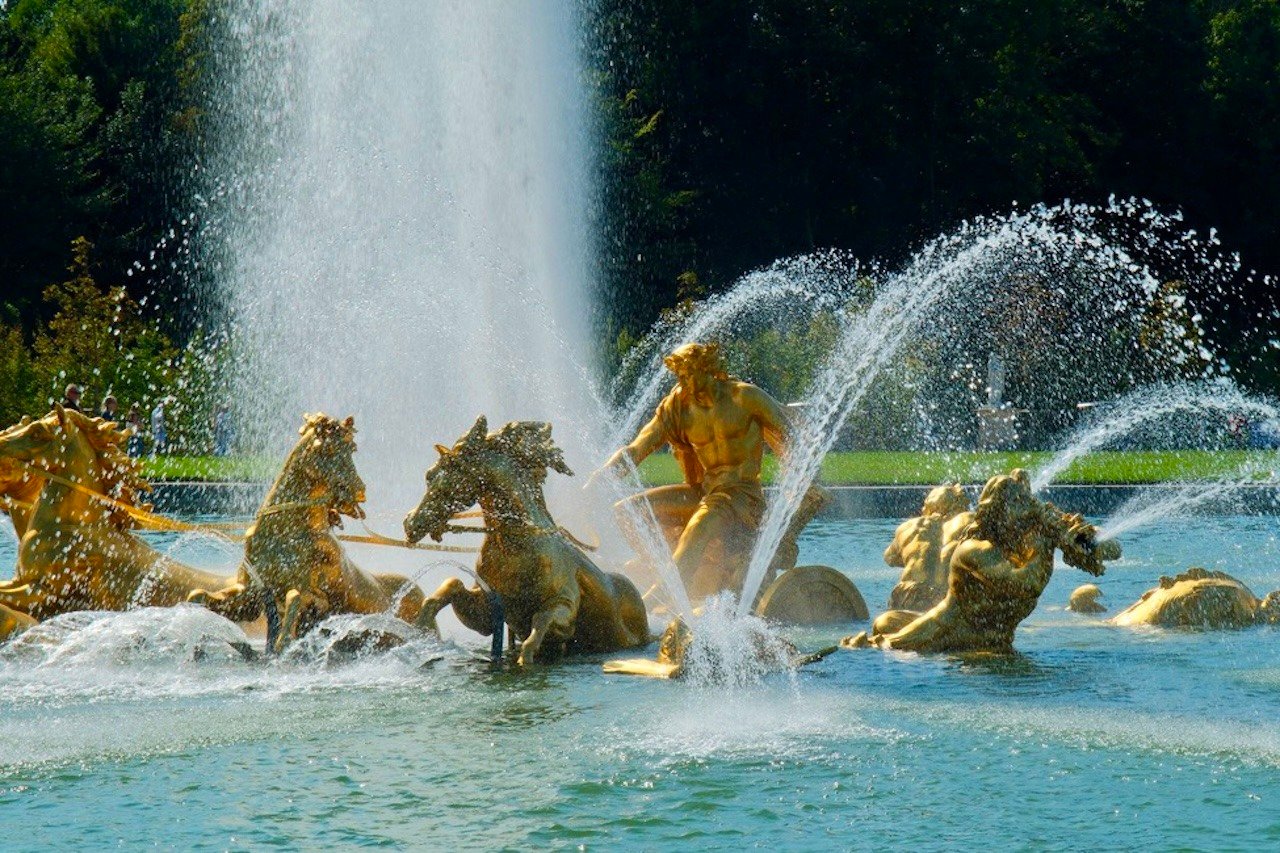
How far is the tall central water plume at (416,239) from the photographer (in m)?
14.6

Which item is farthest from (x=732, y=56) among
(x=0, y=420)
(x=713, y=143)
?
(x=0, y=420)

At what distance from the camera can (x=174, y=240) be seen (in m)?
37.5

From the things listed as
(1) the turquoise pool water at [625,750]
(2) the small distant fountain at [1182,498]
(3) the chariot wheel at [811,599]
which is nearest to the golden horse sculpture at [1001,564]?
(1) the turquoise pool water at [625,750]

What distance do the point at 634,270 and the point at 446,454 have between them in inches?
1137

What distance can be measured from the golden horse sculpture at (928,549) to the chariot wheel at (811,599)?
11.5 inches

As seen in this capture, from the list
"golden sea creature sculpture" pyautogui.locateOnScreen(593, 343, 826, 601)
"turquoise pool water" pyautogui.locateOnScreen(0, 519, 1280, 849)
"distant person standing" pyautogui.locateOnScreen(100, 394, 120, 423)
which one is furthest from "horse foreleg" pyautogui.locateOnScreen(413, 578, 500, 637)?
"distant person standing" pyautogui.locateOnScreen(100, 394, 120, 423)

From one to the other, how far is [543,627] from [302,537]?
1.16m

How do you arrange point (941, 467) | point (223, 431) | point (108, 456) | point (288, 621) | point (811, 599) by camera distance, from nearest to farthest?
point (288, 621) < point (108, 456) < point (811, 599) < point (941, 467) < point (223, 431)

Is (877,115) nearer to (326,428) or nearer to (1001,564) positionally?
(1001,564)

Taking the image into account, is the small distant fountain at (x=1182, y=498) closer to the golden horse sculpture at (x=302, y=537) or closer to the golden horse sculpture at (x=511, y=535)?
the golden horse sculpture at (x=511, y=535)

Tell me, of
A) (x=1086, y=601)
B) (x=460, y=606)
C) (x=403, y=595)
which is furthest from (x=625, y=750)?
(x=1086, y=601)

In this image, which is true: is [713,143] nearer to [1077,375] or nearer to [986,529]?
[1077,375]

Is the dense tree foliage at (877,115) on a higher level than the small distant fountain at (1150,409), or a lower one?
higher

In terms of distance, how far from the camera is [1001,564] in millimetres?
8422
